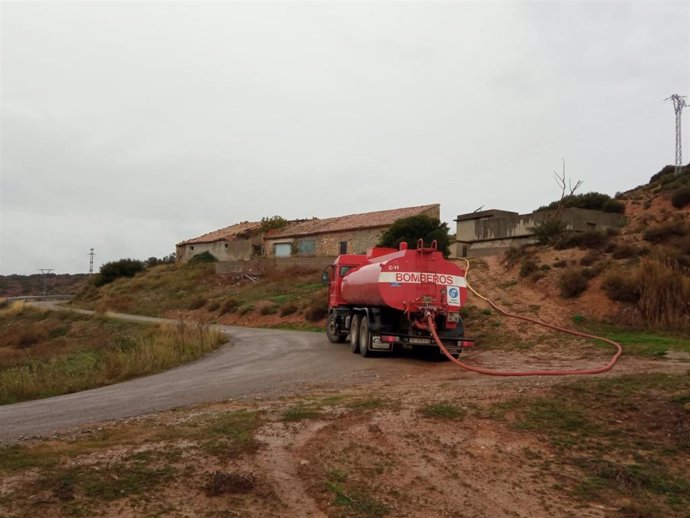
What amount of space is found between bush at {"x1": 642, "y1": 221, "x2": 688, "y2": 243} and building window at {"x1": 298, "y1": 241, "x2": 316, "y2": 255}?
33860 millimetres

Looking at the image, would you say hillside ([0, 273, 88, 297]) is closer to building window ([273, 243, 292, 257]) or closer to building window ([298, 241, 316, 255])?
building window ([273, 243, 292, 257])

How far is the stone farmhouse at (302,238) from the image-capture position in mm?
51625

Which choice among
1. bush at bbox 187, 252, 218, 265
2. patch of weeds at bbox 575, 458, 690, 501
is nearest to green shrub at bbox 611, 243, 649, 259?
patch of weeds at bbox 575, 458, 690, 501

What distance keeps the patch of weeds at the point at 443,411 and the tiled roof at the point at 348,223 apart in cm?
3866

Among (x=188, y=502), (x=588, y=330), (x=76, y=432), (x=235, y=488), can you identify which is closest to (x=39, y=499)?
(x=188, y=502)

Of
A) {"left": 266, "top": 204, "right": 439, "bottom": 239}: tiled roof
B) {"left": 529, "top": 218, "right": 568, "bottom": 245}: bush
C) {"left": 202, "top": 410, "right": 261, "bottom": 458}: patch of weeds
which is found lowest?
{"left": 202, "top": 410, "right": 261, "bottom": 458}: patch of weeds

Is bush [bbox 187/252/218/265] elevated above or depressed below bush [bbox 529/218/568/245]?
above

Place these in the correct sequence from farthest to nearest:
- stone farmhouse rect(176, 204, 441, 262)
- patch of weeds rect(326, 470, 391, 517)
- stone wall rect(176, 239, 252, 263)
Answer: stone wall rect(176, 239, 252, 263)
stone farmhouse rect(176, 204, 441, 262)
patch of weeds rect(326, 470, 391, 517)

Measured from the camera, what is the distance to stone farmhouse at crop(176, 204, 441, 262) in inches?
2032

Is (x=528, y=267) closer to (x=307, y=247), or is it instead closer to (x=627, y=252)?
(x=627, y=252)

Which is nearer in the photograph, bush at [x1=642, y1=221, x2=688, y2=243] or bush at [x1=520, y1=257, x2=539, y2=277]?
bush at [x1=642, y1=221, x2=688, y2=243]

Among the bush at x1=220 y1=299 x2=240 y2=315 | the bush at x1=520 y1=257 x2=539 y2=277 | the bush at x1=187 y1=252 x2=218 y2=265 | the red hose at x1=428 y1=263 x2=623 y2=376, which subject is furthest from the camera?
the bush at x1=187 y1=252 x2=218 y2=265

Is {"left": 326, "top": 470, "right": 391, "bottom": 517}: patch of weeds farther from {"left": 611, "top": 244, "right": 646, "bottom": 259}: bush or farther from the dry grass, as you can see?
{"left": 611, "top": 244, "right": 646, "bottom": 259}: bush

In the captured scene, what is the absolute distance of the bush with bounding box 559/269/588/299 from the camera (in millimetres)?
22797
